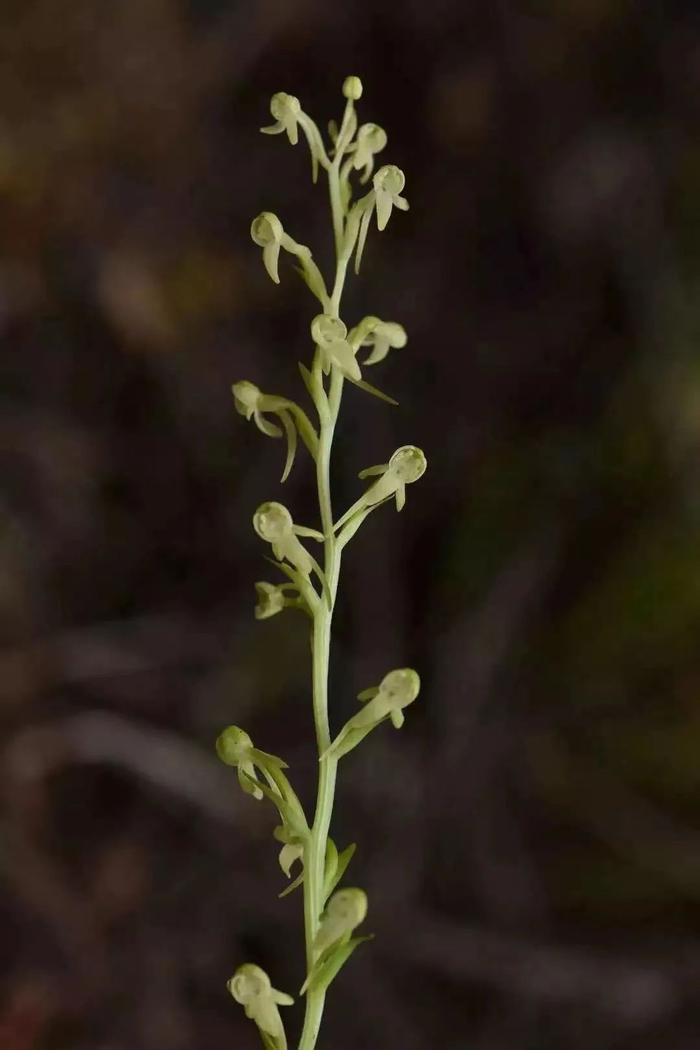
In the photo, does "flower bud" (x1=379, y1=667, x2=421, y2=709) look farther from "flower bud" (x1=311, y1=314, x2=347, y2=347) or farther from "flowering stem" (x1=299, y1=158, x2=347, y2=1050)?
"flower bud" (x1=311, y1=314, x2=347, y2=347)

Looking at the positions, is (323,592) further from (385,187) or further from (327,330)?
(385,187)

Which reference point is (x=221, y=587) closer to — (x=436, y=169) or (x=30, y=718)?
(x=30, y=718)

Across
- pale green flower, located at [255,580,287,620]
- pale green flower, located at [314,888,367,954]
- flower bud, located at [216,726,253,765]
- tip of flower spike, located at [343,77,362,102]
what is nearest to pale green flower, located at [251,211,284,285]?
tip of flower spike, located at [343,77,362,102]

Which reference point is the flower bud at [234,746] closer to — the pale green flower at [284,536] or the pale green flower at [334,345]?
the pale green flower at [284,536]

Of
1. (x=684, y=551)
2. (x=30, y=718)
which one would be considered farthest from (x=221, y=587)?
(x=684, y=551)

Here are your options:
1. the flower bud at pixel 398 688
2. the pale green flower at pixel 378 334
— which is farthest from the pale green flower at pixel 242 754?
the pale green flower at pixel 378 334

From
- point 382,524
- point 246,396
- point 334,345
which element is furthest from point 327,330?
point 382,524
